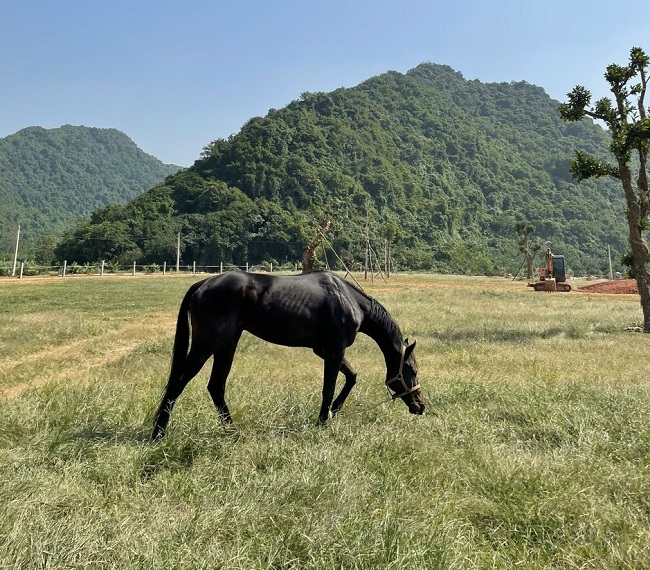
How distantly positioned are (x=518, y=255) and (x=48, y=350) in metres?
107

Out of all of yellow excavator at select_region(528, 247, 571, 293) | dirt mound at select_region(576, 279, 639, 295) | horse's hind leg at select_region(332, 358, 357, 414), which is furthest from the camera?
yellow excavator at select_region(528, 247, 571, 293)

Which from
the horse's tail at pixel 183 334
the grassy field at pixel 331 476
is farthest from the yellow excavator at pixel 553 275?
the horse's tail at pixel 183 334

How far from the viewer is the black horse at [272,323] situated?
16.1 feet

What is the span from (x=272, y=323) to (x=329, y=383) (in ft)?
2.97

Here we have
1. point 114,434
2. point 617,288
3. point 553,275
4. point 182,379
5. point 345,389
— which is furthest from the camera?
point 553,275

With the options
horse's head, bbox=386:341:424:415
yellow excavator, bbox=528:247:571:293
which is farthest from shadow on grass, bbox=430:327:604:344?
yellow excavator, bbox=528:247:571:293

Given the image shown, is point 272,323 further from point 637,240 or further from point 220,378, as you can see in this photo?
point 637,240

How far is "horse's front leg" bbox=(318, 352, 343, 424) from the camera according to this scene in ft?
16.5

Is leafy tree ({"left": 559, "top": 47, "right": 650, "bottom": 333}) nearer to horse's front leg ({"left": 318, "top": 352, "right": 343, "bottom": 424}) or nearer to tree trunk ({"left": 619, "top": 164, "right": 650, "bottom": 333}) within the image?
tree trunk ({"left": 619, "top": 164, "right": 650, "bottom": 333})

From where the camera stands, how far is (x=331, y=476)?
3.36 metres

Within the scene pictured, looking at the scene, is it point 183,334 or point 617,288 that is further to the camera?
point 617,288

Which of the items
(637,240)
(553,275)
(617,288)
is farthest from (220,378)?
(553,275)

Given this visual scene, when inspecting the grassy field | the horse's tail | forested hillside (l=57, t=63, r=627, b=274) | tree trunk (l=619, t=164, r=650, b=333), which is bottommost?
the grassy field

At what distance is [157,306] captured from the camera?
19156mm
